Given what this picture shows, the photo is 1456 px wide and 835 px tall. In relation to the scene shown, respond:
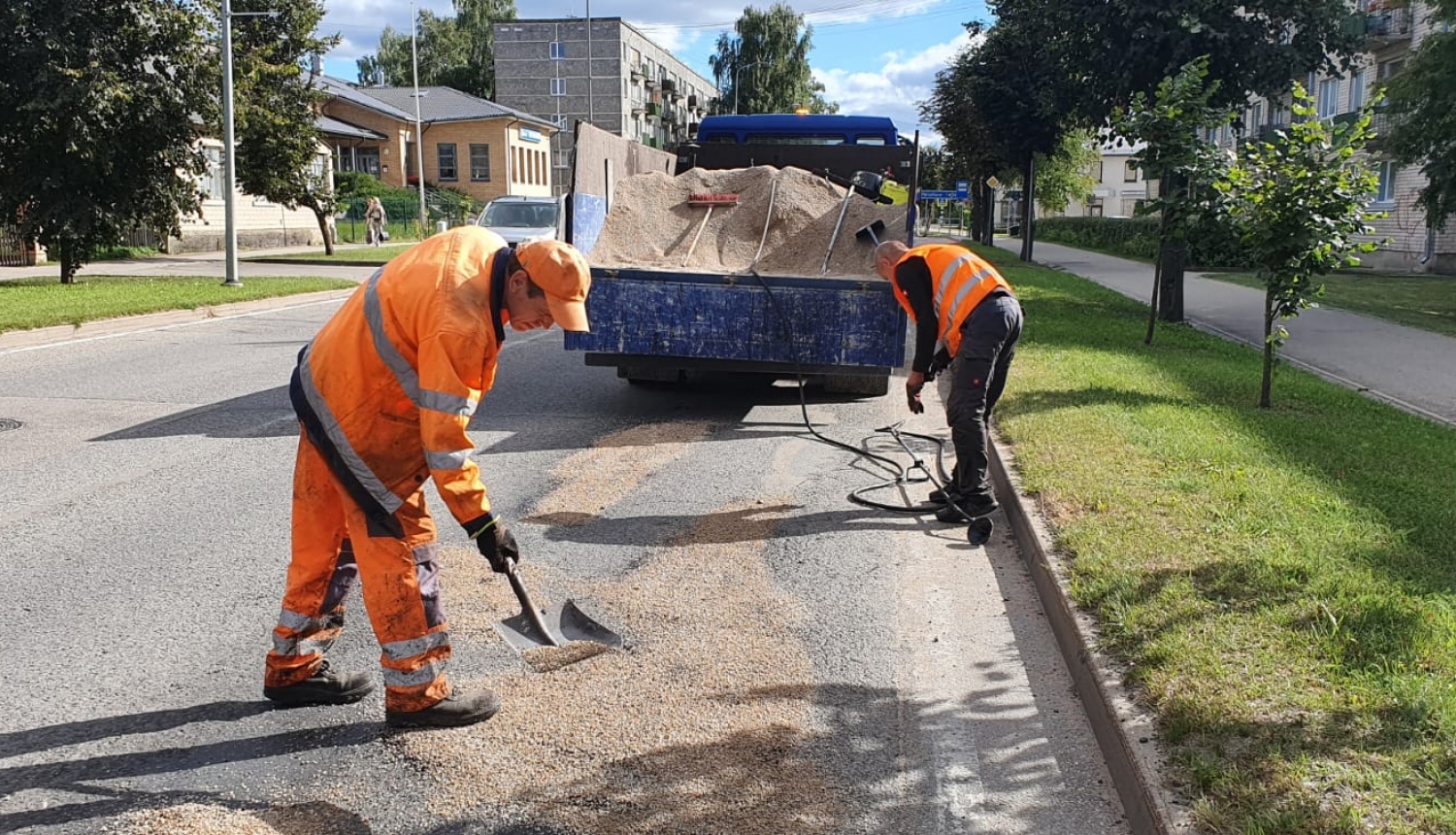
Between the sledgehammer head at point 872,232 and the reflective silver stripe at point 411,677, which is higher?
the sledgehammer head at point 872,232

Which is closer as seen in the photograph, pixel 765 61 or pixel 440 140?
pixel 440 140

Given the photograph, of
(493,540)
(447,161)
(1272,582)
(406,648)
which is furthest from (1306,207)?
(447,161)

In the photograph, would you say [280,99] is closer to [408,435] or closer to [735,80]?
[408,435]

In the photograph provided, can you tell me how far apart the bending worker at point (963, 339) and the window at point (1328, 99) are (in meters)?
37.7

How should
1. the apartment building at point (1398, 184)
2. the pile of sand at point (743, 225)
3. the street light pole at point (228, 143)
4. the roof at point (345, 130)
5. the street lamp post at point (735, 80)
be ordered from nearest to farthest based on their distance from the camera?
the pile of sand at point (743, 225) → the street light pole at point (228, 143) → the apartment building at point (1398, 184) → the roof at point (345, 130) → the street lamp post at point (735, 80)

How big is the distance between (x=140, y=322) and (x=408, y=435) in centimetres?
1238

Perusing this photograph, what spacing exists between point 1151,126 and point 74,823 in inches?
432

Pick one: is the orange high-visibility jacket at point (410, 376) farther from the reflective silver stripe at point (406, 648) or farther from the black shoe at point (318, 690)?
the black shoe at point (318, 690)

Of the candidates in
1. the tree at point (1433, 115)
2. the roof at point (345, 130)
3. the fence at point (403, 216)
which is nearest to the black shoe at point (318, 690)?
the tree at point (1433, 115)

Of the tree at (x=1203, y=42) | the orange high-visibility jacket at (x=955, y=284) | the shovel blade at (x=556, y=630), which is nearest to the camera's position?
the shovel blade at (x=556, y=630)

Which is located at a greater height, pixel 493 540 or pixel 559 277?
pixel 559 277

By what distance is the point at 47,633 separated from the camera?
435cm

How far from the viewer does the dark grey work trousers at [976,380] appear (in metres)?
6.09

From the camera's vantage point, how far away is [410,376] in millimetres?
3385
